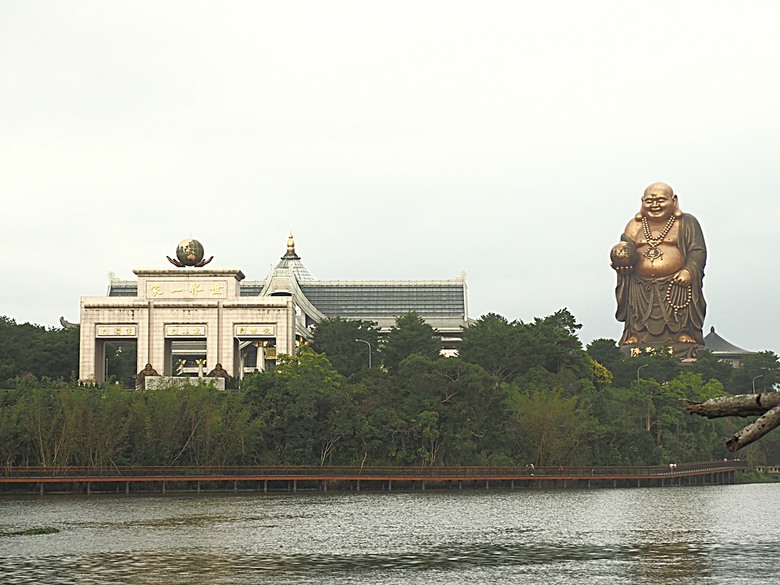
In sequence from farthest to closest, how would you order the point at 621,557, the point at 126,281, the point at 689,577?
the point at 126,281
the point at 621,557
the point at 689,577

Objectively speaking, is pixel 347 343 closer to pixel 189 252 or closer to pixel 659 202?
pixel 189 252

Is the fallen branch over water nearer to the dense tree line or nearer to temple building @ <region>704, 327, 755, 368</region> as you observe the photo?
the dense tree line

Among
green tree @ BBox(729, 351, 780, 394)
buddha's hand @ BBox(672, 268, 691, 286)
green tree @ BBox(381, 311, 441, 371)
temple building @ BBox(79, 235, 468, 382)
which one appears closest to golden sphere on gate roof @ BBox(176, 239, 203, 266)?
temple building @ BBox(79, 235, 468, 382)

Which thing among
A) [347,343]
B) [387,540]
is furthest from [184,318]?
[387,540]

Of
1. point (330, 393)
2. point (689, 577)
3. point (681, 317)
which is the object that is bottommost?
point (689, 577)

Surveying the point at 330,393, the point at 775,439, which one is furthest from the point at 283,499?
the point at 775,439

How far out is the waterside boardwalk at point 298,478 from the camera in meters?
78.1

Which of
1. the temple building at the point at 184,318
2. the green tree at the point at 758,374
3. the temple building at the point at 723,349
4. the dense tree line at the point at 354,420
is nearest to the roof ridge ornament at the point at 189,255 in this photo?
the temple building at the point at 184,318

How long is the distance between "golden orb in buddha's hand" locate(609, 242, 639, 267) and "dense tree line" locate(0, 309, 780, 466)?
1961 inches

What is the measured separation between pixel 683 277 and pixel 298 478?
8989 cm

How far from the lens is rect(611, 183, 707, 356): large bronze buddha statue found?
158000 millimetres

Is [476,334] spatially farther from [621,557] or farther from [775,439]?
[621,557]

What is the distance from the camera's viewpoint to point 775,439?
118m

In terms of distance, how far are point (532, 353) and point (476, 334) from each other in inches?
270
